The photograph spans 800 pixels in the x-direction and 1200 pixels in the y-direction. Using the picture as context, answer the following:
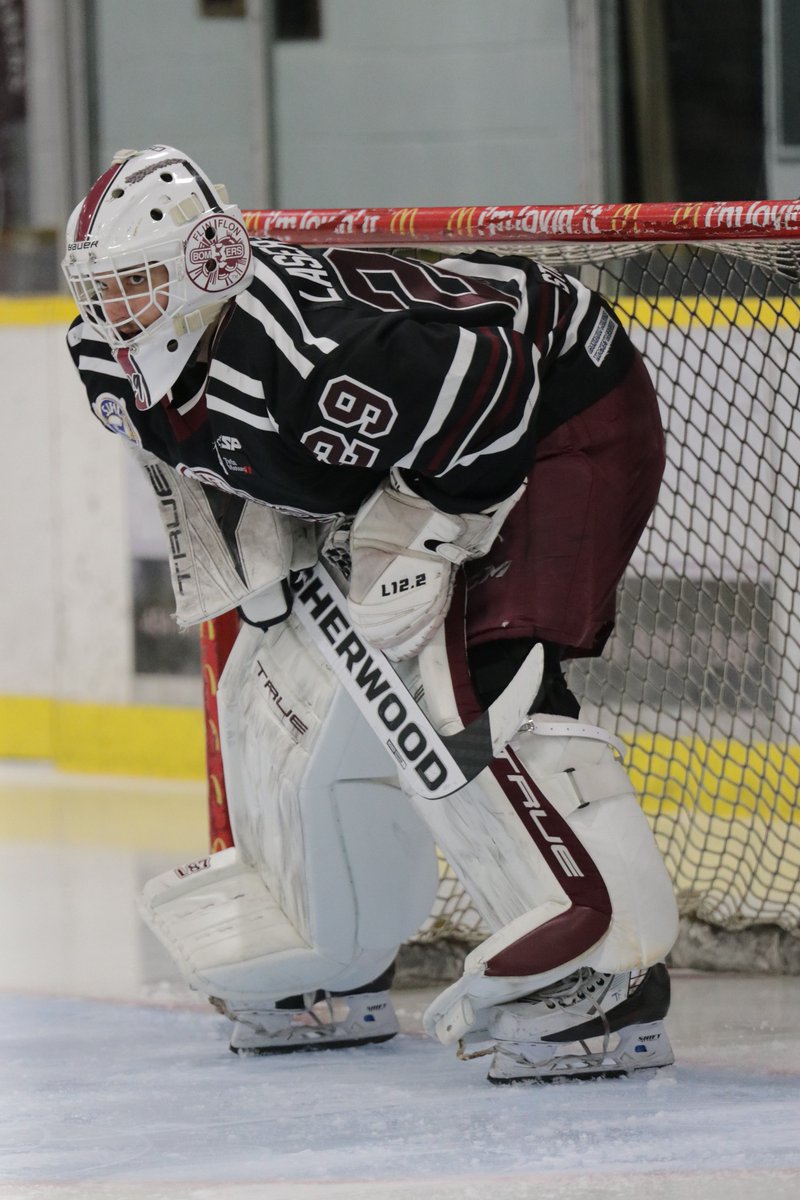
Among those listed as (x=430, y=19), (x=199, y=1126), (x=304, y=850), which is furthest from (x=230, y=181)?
(x=199, y=1126)

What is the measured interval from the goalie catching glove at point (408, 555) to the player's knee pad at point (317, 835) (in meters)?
0.20

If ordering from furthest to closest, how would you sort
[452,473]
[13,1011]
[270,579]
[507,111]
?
[507,111] < [13,1011] < [270,579] < [452,473]

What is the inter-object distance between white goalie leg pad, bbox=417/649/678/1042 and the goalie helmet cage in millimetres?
660

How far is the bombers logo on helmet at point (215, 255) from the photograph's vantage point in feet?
7.38

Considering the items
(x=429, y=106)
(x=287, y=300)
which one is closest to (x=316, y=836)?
(x=287, y=300)

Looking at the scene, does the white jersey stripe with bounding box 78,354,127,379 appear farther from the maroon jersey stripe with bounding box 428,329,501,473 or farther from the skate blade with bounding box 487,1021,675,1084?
the skate blade with bounding box 487,1021,675,1084

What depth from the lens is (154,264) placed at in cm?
225

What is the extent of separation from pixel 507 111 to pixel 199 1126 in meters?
3.35

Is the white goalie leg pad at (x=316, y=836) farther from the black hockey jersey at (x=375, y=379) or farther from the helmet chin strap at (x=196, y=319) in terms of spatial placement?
the helmet chin strap at (x=196, y=319)

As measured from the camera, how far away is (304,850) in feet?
8.43

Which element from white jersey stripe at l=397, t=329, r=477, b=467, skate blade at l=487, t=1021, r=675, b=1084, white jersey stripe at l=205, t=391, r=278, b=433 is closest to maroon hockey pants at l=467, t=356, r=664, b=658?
white jersey stripe at l=397, t=329, r=477, b=467

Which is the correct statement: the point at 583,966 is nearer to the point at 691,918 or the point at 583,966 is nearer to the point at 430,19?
the point at 691,918

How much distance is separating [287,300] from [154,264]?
157mm

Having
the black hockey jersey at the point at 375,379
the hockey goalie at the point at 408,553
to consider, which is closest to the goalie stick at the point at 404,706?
the hockey goalie at the point at 408,553
